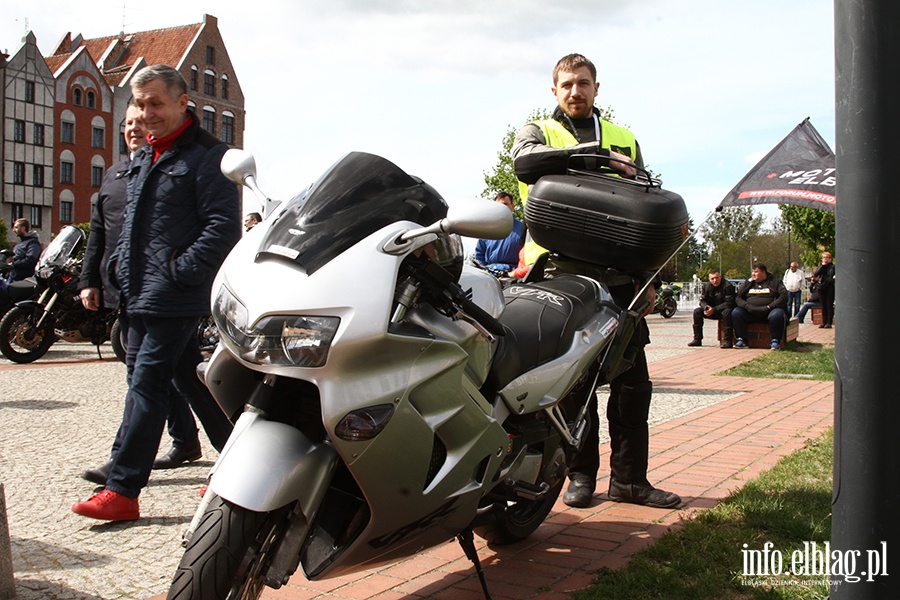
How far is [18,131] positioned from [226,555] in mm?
55687

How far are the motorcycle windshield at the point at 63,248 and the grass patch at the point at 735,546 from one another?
936 centimetres

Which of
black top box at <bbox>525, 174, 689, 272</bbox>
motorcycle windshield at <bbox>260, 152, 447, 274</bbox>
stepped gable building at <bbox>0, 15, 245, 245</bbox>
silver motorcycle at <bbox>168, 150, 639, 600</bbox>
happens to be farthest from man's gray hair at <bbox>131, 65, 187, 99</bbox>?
stepped gable building at <bbox>0, 15, 245, 245</bbox>

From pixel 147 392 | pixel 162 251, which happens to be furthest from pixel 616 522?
pixel 162 251

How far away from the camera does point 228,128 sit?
62.5m

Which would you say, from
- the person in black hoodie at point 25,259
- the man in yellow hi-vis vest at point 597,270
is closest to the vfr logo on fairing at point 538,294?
the man in yellow hi-vis vest at point 597,270

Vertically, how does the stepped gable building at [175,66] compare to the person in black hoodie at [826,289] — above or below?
above

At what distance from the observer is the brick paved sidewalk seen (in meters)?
3.34

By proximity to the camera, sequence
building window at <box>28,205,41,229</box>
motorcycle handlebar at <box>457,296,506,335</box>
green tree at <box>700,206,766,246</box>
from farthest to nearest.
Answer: green tree at <box>700,206,766,246</box> < building window at <box>28,205,41,229</box> < motorcycle handlebar at <box>457,296,506,335</box>

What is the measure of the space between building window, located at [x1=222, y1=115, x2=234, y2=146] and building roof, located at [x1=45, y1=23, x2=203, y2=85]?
495 centimetres

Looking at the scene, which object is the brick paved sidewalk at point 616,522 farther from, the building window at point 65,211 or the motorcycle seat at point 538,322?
the building window at point 65,211

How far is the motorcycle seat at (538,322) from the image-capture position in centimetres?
301

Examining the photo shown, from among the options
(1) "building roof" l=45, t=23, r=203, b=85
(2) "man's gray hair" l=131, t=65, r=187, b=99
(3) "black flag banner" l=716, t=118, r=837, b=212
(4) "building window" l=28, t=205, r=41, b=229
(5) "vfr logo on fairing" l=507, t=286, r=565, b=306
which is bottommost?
(5) "vfr logo on fairing" l=507, t=286, r=565, b=306

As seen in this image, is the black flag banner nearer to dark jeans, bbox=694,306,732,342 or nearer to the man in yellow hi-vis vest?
dark jeans, bbox=694,306,732,342

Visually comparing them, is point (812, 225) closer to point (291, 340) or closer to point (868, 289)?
point (868, 289)
